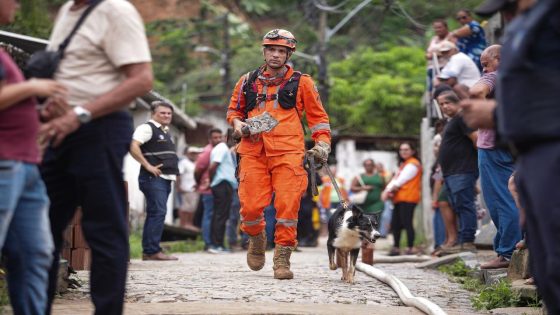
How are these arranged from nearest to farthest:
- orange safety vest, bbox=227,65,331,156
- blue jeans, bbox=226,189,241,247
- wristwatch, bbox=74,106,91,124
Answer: wristwatch, bbox=74,106,91,124, orange safety vest, bbox=227,65,331,156, blue jeans, bbox=226,189,241,247

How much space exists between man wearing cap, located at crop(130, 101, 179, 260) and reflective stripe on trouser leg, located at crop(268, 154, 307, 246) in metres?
3.74

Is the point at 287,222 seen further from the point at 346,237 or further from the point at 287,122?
the point at 346,237

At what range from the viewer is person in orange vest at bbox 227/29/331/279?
10.5 m

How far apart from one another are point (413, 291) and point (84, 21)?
16.7ft

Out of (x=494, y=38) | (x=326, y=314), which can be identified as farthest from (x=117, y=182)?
(x=494, y=38)

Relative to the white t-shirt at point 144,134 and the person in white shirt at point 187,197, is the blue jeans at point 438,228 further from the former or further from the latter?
the person in white shirt at point 187,197

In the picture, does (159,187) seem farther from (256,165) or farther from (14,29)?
(14,29)

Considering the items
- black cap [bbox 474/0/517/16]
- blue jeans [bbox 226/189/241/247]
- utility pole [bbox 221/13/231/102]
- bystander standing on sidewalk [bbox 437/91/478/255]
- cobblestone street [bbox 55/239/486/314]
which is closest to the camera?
black cap [bbox 474/0/517/16]

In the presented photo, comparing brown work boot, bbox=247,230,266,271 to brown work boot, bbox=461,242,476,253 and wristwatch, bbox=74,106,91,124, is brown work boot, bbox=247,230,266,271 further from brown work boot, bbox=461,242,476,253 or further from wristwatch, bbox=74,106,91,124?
wristwatch, bbox=74,106,91,124

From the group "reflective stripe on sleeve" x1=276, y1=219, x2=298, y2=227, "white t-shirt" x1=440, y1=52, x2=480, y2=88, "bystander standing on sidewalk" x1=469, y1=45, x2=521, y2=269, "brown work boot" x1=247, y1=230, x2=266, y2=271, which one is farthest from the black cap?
"white t-shirt" x1=440, y1=52, x2=480, y2=88

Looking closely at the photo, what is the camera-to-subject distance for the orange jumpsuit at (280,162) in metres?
10.5

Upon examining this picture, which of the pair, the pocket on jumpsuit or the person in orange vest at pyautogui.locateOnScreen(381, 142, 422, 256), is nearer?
the pocket on jumpsuit

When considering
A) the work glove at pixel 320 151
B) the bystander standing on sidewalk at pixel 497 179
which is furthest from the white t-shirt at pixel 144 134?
the bystander standing on sidewalk at pixel 497 179

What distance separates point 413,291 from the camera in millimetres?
9969
